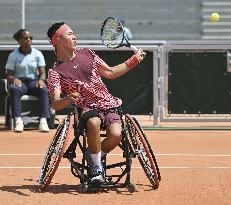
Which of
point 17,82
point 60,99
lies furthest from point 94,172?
point 17,82

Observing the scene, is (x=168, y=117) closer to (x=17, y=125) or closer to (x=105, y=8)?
(x=17, y=125)

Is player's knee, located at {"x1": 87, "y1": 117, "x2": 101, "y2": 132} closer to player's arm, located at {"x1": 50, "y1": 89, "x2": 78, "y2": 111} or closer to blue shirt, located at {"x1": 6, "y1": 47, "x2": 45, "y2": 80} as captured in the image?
player's arm, located at {"x1": 50, "y1": 89, "x2": 78, "y2": 111}

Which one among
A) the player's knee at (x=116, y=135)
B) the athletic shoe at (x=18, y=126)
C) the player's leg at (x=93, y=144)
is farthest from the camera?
the athletic shoe at (x=18, y=126)

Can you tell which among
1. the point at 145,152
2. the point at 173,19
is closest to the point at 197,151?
the point at 145,152

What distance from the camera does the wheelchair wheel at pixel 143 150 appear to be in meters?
6.28

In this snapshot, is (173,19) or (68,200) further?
(173,19)

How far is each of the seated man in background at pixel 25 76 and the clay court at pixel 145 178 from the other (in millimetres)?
817

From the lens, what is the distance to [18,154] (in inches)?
372

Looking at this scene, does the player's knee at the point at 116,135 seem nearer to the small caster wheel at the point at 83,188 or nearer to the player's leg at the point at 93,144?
the player's leg at the point at 93,144

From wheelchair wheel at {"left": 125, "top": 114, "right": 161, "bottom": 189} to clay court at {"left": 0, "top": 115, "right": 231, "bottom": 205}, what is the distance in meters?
0.12

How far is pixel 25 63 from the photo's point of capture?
41.1ft

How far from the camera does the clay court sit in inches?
236

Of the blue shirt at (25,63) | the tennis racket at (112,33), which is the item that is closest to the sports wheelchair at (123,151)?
the tennis racket at (112,33)

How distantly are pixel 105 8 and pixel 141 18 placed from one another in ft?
3.73
